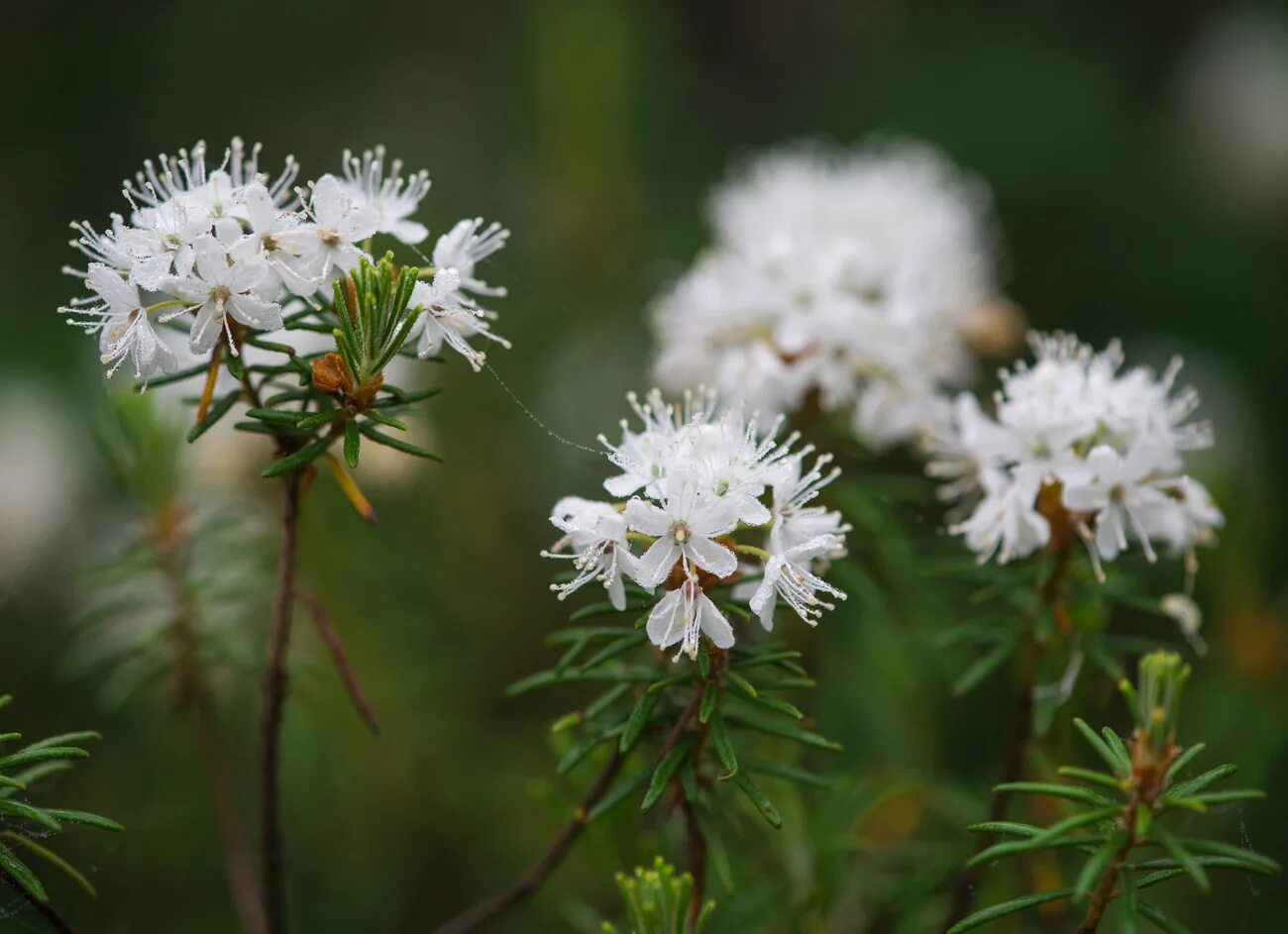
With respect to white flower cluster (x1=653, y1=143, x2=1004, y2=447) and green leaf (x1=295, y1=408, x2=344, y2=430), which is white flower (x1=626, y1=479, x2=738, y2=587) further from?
white flower cluster (x1=653, y1=143, x2=1004, y2=447)

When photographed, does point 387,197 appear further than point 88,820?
Yes

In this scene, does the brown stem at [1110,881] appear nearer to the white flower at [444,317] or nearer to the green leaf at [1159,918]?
the green leaf at [1159,918]

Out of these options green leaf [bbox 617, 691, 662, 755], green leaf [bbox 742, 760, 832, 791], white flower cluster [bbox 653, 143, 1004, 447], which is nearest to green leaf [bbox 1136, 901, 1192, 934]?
green leaf [bbox 742, 760, 832, 791]

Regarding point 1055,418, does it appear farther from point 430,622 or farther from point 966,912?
point 430,622

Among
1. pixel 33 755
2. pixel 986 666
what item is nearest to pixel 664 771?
pixel 986 666

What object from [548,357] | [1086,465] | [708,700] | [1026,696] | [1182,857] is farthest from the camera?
[548,357]

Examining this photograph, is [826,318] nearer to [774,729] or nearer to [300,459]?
[774,729]
